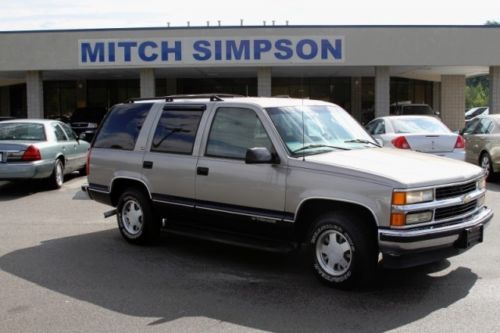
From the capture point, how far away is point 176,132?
7113 millimetres

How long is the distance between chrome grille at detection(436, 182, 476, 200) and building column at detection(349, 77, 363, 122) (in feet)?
84.0

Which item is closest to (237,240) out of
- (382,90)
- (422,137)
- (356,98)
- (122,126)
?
(122,126)

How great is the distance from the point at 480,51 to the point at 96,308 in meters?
20.6

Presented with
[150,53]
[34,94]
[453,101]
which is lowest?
[453,101]

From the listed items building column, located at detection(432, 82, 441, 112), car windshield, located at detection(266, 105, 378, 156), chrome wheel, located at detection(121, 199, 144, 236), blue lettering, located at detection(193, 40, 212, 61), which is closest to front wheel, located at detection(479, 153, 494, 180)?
car windshield, located at detection(266, 105, 378, 156)

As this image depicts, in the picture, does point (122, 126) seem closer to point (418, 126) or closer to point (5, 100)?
point (418, 126)

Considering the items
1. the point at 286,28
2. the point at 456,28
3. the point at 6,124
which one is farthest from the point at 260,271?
the point at 456,28

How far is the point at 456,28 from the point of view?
22.2 meters

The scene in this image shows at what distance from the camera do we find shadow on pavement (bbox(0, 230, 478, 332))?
16.3ft

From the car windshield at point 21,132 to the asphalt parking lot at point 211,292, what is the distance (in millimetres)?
5075

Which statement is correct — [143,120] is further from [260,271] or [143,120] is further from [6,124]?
[6,124]

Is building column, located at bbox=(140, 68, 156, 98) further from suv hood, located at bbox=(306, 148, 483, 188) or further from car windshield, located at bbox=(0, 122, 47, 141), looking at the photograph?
suv hood, located at bbox=(306, 148, 483, 188)

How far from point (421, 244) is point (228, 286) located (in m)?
1.87

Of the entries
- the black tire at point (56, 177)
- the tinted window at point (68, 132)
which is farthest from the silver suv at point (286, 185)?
the tinted window at point (68, 132)
